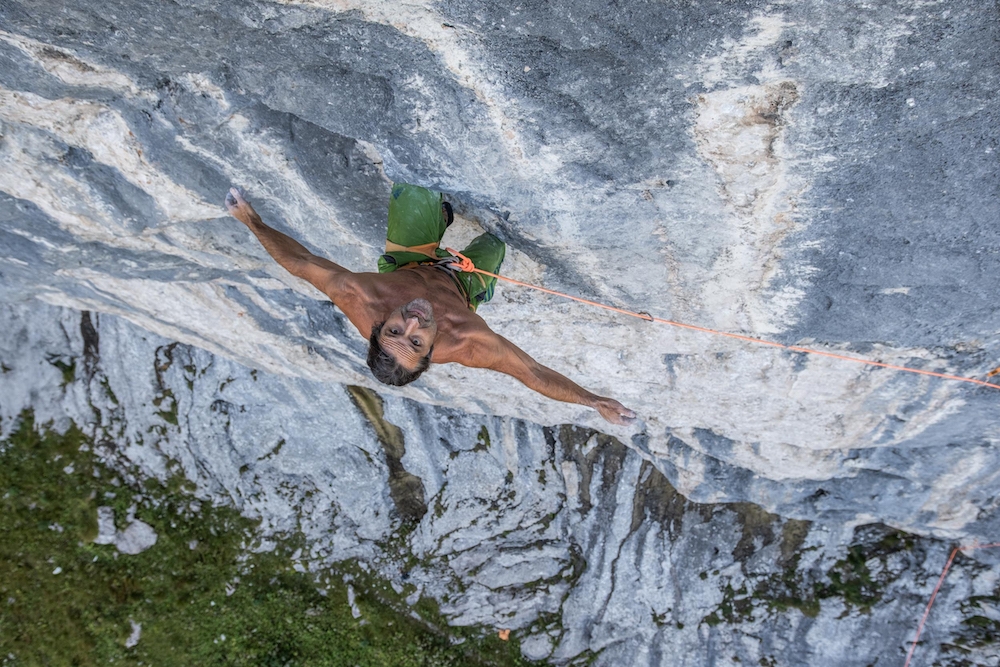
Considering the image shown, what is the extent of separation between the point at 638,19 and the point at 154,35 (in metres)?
2.18

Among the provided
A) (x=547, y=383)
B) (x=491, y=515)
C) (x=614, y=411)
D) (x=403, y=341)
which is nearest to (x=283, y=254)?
(x=403, y=341)

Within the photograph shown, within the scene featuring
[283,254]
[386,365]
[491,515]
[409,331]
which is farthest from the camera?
[491,515]

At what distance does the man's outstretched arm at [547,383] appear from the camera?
3.59 meters

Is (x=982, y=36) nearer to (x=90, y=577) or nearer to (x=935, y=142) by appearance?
(x=935, y=142)

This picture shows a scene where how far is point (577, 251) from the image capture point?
3703 millimetres

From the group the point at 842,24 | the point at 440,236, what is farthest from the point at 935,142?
the point at 440,236

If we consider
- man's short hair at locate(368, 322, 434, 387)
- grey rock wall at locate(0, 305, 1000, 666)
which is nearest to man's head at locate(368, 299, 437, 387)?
man's short hair at locate(368, 322, 434, 387)

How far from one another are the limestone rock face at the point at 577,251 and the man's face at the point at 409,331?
2.62 feet

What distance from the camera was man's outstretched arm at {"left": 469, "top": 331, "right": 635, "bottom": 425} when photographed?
359 cm

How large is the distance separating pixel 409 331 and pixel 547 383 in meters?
1.00

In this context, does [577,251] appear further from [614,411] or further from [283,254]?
[283,254]

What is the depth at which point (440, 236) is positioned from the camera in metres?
3.73

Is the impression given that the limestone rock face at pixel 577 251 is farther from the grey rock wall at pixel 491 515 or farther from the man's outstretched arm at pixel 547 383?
the man's outstretched arm at pixel 547 383

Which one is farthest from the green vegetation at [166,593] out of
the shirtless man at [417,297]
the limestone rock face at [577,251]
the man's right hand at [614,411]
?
the shirtless man at [417,297]
